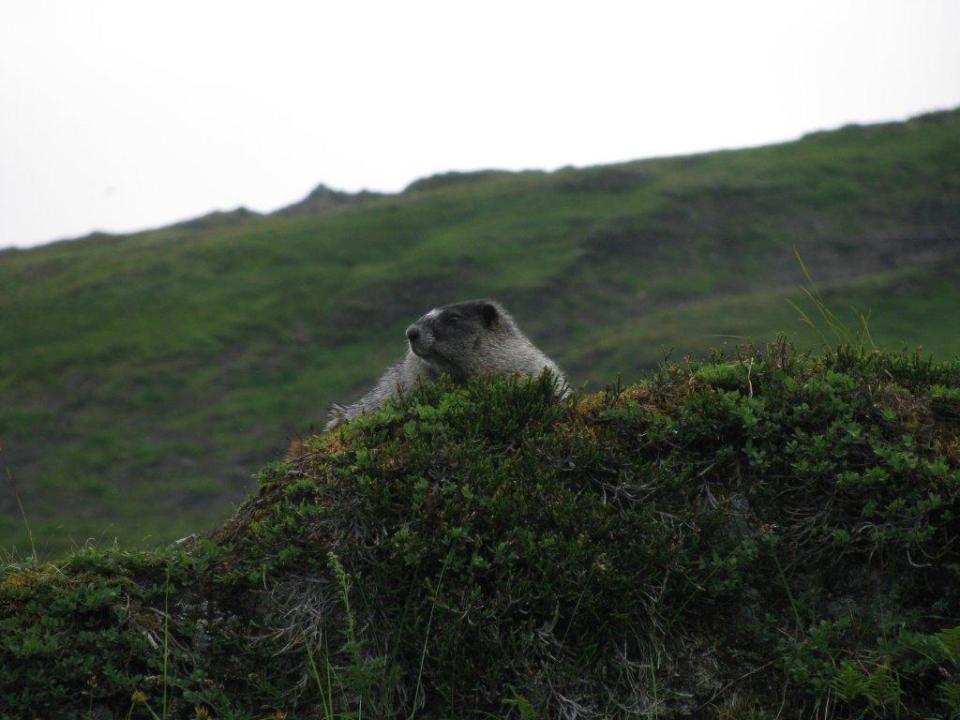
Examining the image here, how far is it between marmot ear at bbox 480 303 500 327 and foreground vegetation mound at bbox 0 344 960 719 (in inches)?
190

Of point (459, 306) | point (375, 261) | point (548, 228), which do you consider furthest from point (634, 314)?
point (459, 306)

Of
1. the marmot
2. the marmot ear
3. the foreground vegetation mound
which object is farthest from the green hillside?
the foreground vegetation mound

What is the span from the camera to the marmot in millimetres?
10094

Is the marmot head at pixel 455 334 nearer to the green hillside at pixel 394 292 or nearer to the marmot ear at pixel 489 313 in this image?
the marmot ear at pixel 489 313

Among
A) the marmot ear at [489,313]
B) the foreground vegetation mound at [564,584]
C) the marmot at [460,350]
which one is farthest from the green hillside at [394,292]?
the foreground vegetation mound at [564,584]

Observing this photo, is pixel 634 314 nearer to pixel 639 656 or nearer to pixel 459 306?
pixel 459 306

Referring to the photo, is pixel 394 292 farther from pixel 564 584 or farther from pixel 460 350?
pixel 564 584

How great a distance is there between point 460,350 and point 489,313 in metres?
0.60

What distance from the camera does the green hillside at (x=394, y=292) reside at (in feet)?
103

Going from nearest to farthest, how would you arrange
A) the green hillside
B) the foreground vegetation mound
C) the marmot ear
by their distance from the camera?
1. the foreground vegetation mound
2. the marmot ear
3. the green hillside

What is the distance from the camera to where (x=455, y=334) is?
10398mm

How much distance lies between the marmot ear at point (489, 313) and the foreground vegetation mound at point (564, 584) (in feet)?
15.9

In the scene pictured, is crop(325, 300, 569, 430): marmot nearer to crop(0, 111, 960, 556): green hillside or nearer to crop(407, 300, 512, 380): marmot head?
crop(407, 300, 512, 380): marmot head

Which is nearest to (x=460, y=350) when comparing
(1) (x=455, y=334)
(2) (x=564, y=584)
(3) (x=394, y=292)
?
(1) (x=455, y=334)
